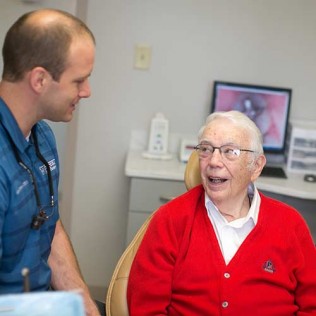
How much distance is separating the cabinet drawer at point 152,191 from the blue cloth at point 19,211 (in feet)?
3.67

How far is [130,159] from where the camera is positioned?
2924mm

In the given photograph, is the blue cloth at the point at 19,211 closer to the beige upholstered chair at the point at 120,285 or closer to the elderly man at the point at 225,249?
the beige upholstered chair at the point at 120,285

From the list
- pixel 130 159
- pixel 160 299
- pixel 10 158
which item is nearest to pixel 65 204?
pixel 130 159

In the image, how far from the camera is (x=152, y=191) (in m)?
2.73

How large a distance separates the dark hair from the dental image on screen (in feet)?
5.68

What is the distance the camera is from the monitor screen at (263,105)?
3.04 metres

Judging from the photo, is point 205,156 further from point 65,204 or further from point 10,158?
point 65,204

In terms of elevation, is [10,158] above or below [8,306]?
above

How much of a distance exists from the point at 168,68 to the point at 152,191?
742 mm

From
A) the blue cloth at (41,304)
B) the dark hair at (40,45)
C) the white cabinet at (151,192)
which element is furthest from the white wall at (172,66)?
the blue cloth at (41,304)

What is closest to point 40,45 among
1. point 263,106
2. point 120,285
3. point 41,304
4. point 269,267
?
point 41,304

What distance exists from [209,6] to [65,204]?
4.35ft

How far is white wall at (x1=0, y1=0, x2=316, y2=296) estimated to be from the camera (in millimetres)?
3004

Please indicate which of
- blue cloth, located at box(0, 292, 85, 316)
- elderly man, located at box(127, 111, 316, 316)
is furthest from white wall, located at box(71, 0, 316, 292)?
blue cloth, located at box(0, 292, 85, 316)
